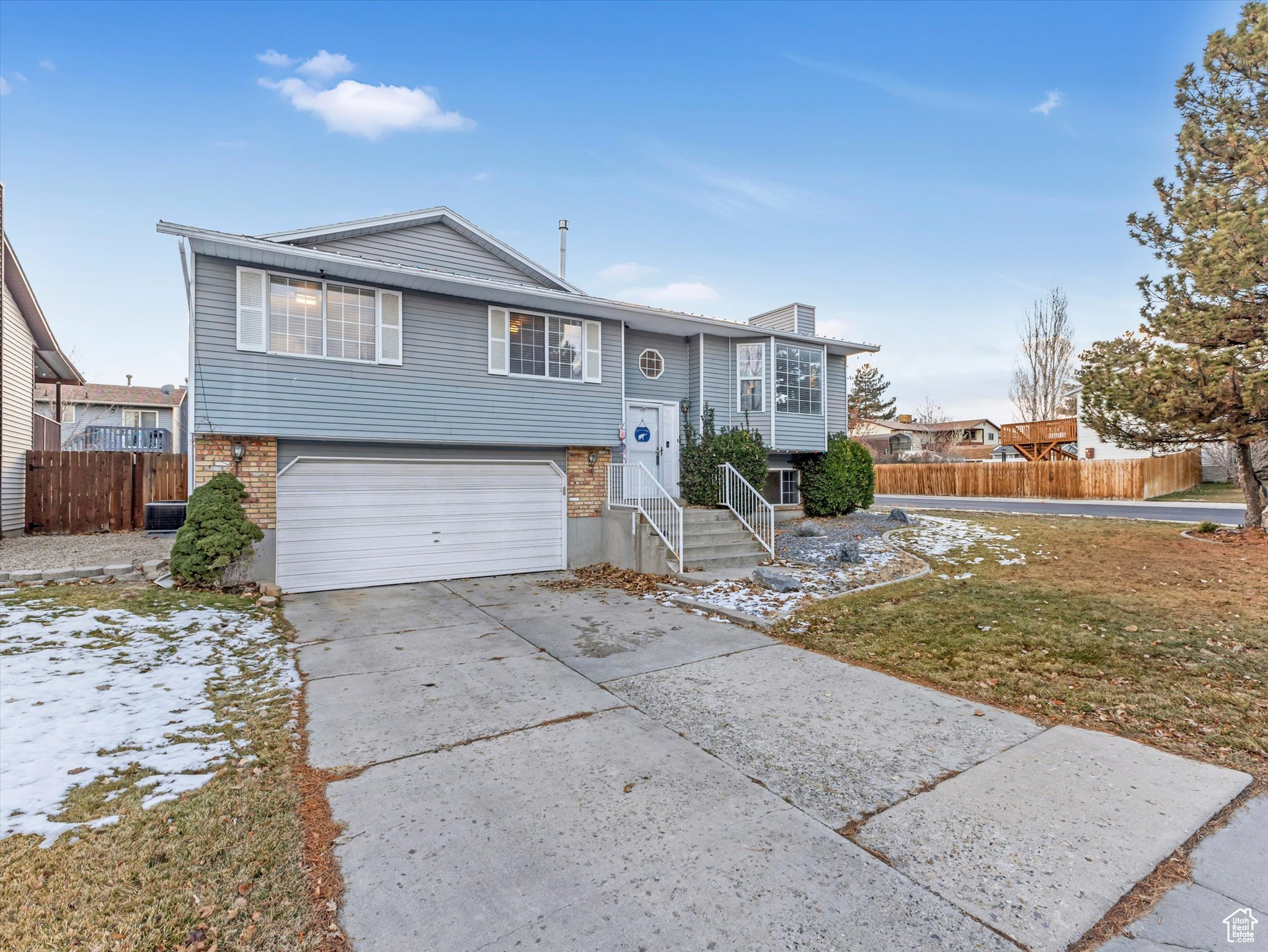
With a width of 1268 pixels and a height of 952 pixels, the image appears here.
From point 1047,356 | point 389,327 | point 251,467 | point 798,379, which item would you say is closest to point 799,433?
point 798,379

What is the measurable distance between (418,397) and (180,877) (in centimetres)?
806

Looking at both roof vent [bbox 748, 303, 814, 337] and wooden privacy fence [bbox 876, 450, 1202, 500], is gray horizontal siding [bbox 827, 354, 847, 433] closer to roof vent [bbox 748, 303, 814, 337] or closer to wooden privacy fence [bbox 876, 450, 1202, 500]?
roof vent [bbox 748, 303, 814, 337]

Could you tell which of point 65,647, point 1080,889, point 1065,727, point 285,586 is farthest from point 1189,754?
point 285,586

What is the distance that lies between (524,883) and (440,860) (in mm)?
442

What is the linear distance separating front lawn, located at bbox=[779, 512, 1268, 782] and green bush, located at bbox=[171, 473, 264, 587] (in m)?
7.48

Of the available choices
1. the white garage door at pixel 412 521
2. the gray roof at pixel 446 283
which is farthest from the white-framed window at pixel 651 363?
the white garage door at pixel 412 521

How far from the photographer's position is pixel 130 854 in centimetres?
261

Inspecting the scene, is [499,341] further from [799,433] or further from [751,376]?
[799,433]

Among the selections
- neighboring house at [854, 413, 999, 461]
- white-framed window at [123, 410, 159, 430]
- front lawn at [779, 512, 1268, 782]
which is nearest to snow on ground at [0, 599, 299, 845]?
front lawn at [779, 512, 1268, 782]

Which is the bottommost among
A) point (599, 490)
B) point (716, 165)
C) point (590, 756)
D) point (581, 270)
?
point (590, 756)

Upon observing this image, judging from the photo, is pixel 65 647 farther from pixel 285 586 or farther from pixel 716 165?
pixel 716 165

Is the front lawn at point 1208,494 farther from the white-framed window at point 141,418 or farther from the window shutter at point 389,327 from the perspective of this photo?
the white-framed window at point 141,418

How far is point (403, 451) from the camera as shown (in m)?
10.0

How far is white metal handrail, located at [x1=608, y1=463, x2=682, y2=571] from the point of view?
999 cm
